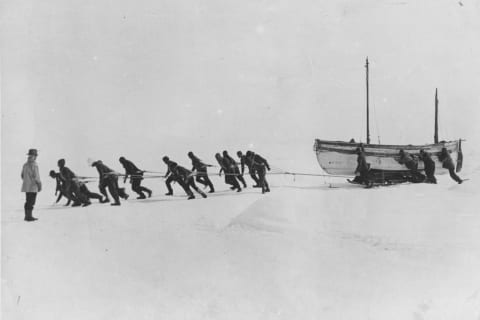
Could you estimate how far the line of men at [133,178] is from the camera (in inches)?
377

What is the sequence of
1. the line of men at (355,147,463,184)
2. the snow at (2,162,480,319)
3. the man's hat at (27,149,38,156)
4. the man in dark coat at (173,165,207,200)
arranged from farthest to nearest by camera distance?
the line of men at (355,147,463,184) < the man in dark coat at (173,165,207,200) < the man's hat at (27,149,38,156) < the snow at (2,162,480,319)

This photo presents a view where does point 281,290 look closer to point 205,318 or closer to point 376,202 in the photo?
point 205,318

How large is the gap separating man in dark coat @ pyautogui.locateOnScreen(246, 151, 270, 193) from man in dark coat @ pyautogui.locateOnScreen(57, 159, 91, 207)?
14.1 ft

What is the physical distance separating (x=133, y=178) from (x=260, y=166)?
3.26 meters

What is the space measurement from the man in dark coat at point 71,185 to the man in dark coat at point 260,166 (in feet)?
14.1

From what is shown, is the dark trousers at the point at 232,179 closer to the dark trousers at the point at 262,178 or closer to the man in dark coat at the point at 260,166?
the man in dark coat at the point at 260,166

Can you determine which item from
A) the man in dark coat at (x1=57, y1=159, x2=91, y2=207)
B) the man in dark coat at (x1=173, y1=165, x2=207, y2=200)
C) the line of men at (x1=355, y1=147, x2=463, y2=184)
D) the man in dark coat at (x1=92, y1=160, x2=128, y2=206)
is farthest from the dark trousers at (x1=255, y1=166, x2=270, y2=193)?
the man in dark coat at (x1=57, y1=159, x2=91, y2=207)

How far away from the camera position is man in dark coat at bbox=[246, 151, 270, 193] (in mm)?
11188

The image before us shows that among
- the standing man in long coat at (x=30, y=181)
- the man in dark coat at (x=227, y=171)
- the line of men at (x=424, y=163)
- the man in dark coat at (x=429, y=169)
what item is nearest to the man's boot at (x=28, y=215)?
the standing man in long coat at (x=30, y=181)

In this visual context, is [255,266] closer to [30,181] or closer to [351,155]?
[30,181]

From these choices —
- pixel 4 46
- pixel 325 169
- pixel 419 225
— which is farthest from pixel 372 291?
pixel 325 169

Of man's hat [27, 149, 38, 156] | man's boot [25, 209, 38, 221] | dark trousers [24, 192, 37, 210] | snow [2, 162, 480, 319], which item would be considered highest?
man's hat [27, 149, 38, 156]

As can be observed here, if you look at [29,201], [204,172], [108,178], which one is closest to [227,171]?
[204,172]

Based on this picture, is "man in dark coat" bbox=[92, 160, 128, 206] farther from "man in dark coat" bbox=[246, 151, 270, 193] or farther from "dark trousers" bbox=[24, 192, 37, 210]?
"man in dark coat" bbox=[246, 151, 270, 193]
